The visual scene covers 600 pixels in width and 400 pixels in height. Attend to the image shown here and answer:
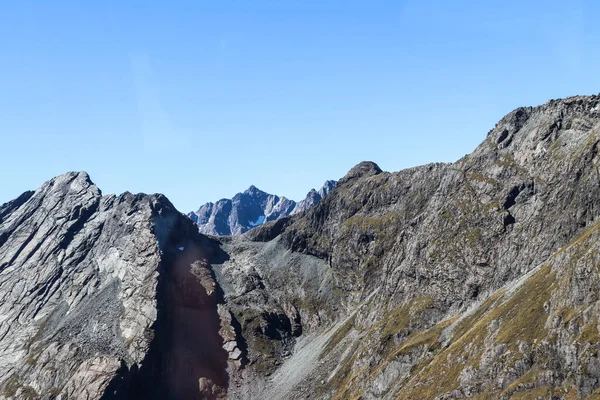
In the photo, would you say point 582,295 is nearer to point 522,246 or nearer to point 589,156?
point 522,246

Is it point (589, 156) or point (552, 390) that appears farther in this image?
point (589, 156)

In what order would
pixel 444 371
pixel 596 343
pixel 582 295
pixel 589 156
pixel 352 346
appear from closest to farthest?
pixel 596 343 < pixel 582 295 < pixel 444 371 < pixel 589 156 < pixel 352 346

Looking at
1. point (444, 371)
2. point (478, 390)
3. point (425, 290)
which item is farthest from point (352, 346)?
point (478, 390)

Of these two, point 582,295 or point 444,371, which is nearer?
point 582,295

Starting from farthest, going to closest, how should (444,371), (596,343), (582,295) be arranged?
1. (444,371)
2. (582,295)
3. (596,343)

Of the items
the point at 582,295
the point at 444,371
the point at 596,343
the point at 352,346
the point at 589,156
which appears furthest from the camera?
the point at 352,346

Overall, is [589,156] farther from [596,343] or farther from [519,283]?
[596,343]

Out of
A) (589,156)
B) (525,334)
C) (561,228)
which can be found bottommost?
(525,334)

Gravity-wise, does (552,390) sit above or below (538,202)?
below

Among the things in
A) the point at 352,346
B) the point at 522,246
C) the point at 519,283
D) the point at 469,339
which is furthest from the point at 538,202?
the point at 352,346
